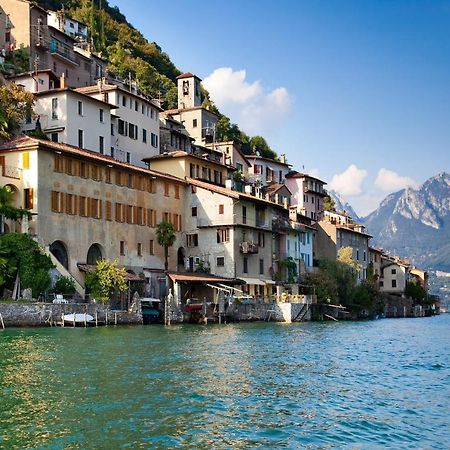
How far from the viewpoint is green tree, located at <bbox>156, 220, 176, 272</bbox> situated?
232 ft

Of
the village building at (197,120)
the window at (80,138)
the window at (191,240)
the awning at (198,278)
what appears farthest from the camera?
the village building at (197,120)

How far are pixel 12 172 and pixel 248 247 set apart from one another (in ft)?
86.5

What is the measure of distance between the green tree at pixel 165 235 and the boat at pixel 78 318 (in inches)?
768

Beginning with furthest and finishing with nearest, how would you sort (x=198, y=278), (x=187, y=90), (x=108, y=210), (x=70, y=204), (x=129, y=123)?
(x=187, y=90) < (x=129, y=123) < (x=198, y=278) < (x=108, y=210) < (x=70, y=204)

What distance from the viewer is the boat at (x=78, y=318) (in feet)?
165

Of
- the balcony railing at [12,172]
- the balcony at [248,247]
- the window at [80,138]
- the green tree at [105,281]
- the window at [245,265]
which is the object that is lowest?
the green tree at [105,281]

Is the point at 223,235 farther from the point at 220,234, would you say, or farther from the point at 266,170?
the point at 266,170

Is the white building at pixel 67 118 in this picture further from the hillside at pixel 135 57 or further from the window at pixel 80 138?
the hillside at pixel 135 57

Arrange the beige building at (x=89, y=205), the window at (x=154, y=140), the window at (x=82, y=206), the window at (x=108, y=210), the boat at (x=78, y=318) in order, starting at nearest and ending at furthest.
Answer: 1. the boat at (x=78, y=318)
2. the beige building at (x=89, y=205)
3. the window at (x=82, y=206)
4. the window at (x=108, y=210)
5. the window at (x=154, y=140)

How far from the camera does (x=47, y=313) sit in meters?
49.5

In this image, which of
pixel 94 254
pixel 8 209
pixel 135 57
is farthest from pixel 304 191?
pixel 8 209

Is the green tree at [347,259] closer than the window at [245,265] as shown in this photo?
No

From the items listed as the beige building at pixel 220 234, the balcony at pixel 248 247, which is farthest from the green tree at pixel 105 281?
the balcony at pixel 248 247

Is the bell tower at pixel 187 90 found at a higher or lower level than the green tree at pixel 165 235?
higher
